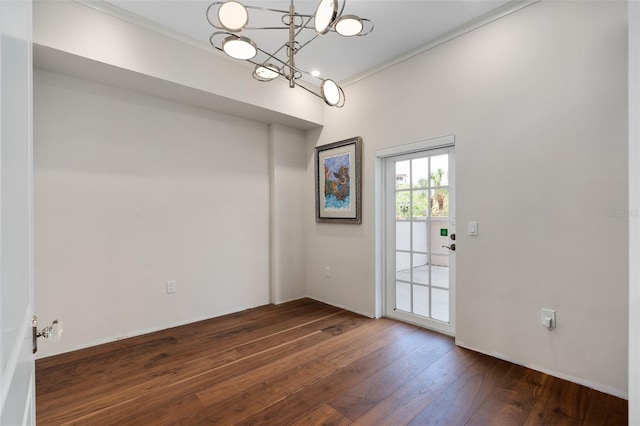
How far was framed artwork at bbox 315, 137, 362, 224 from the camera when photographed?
3.61 metres

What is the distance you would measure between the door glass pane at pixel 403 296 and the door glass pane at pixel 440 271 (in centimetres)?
35

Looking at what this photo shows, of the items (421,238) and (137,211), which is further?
(421,238)

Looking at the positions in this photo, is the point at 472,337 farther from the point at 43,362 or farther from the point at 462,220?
the point at 43,362

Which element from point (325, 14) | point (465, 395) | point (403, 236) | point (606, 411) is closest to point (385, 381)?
point (465, 395)

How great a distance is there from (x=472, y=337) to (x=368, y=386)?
3.82 ft

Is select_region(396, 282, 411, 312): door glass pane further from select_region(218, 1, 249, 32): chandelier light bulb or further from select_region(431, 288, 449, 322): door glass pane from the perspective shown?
select_region(218, 1, 249, 32): chandelier light bulb

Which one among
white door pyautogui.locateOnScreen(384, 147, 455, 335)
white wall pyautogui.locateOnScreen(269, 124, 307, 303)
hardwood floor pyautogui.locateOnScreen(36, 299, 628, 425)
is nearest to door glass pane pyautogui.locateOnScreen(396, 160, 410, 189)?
white door pyautogui.locateOnScreen(384, 147, 455, 335)

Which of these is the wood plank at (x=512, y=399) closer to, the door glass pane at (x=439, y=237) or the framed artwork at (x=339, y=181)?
the door glass pane at (x=439, y=237)

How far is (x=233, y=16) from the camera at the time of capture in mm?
1546

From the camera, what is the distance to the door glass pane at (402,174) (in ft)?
10.9

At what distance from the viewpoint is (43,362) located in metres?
2.43

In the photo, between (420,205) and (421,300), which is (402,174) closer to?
(420,205)

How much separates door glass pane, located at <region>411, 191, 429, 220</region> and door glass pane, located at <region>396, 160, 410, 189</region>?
181 mm

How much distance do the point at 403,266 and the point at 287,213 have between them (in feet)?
5.64
